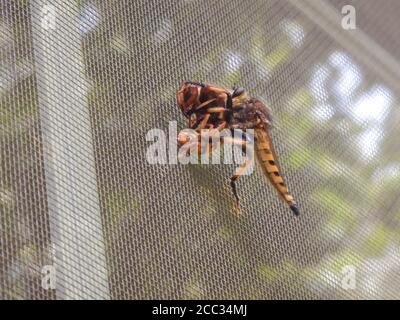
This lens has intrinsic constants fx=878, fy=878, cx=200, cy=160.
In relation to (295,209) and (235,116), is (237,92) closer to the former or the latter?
(235,116)

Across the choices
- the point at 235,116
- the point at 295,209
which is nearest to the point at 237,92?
the point at 235,116

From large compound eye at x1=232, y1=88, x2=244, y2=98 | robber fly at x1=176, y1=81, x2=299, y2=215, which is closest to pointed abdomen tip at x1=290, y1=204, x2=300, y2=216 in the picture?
robber fly at x1=176, y1=81, x2=299, y2=215

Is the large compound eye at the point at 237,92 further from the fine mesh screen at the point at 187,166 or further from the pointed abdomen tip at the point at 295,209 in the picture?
the pointed abdomen tip at the point at 295,209

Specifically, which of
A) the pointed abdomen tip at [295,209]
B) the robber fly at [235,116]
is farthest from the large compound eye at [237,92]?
the pointed abdomen tip at [295,209]

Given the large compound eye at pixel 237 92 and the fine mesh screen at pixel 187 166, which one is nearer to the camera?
the fine mesh screen at pixel 187 166

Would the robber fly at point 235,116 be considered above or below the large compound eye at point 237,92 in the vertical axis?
below

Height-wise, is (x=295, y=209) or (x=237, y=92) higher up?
(x=237, y=92)
